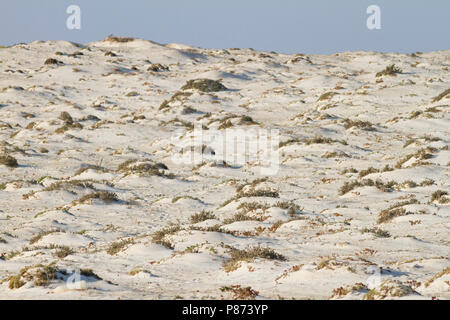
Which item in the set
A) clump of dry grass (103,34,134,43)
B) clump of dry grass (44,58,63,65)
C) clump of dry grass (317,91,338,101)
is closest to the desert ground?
clump of dry grass (317,91,338,101)

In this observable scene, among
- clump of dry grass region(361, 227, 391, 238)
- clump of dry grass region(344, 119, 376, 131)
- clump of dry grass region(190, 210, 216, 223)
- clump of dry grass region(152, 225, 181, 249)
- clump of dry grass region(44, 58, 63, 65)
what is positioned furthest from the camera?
clump of dry grass region(44, 58, 63, 65)

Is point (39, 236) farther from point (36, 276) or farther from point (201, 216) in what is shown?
point (36, 276)

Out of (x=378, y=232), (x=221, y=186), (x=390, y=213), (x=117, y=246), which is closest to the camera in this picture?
(x=117, y=246)

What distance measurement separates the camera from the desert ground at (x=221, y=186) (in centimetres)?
1326

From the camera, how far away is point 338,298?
1125 cm

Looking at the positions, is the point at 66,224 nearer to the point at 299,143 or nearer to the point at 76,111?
the point at 299,143

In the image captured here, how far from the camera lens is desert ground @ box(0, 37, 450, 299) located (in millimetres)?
13258

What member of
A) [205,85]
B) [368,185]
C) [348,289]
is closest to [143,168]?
[368,185]

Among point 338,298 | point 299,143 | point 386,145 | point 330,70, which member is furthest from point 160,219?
point 330,70

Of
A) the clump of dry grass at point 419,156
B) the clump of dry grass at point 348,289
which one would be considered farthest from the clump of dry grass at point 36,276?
the clump of dry grass at point 419,156

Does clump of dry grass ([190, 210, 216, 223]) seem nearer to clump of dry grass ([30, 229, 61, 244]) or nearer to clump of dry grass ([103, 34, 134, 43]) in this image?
clump of dry grass ([30, 229, 61, 244])

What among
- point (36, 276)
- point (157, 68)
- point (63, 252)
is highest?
point (157, 68)

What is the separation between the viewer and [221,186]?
2795 cm

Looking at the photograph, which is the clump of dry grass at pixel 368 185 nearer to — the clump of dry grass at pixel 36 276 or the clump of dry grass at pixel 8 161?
the clump of dry grass at pixel 36 276
